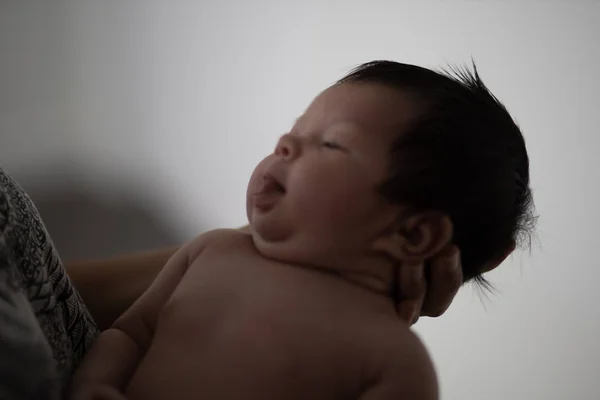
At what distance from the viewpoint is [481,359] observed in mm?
1213

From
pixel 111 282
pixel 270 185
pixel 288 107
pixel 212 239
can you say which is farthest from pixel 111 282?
pixel 288 107

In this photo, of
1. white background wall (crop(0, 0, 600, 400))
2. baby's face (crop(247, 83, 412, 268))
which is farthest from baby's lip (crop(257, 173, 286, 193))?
white background wall (crop(0, 0, 600, 400))

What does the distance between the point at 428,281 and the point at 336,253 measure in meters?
0.12

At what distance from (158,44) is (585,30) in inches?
37.6

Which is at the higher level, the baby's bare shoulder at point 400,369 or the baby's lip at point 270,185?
the baby's lip at point 270,185

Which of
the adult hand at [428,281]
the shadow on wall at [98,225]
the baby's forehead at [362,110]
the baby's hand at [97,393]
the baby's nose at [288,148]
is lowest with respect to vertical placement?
the shadow on wall at [98,225]

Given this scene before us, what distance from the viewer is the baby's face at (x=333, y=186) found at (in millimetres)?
525

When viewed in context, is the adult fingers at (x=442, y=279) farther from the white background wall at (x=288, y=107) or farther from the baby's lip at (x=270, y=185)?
the white background wall at (x=288, y=107)

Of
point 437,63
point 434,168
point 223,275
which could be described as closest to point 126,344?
point 223,275

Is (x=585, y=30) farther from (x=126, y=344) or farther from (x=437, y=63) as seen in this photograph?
(x=126, y=344)

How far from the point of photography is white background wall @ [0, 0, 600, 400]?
111cm

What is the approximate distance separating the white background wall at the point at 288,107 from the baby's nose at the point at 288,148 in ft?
2.32

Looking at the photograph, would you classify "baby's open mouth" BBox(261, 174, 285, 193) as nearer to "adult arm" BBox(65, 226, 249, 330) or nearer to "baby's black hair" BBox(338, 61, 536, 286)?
"baby's black hair" BBox(338, 61, 536, 286)

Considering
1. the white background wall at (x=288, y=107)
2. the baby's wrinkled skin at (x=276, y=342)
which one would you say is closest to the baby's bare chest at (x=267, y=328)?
the baby's wrinkled skin at (x=276, y=342)
